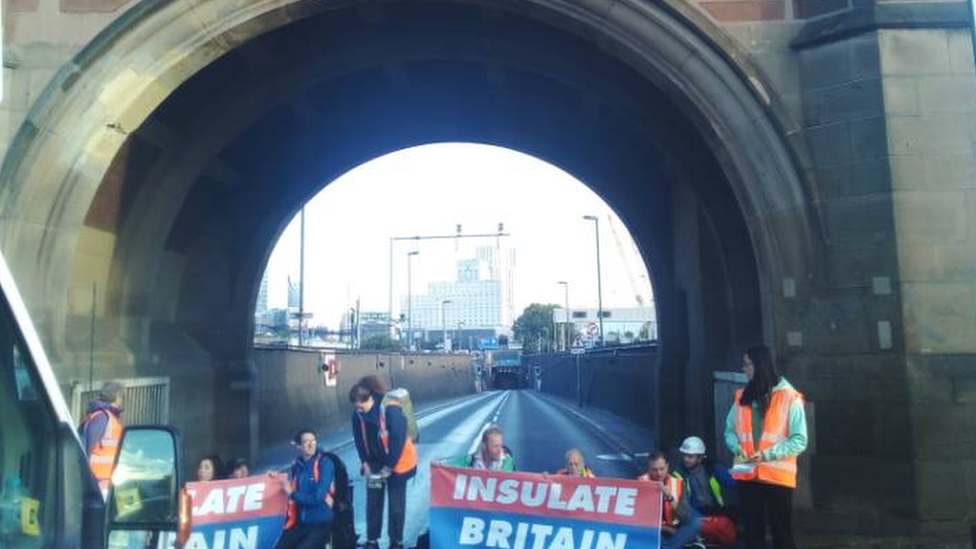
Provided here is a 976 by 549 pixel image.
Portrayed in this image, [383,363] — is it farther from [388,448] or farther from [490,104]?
[388,448]

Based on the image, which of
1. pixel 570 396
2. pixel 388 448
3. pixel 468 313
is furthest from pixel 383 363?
pixel 468 313

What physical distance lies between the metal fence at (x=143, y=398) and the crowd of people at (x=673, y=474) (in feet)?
8.43

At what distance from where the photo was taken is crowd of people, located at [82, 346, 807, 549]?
251 inches

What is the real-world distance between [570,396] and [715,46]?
34.9m

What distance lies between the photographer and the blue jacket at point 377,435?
737cm

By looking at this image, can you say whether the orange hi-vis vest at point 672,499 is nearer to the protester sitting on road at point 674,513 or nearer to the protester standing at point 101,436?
the protester sitting on road at point 674,513

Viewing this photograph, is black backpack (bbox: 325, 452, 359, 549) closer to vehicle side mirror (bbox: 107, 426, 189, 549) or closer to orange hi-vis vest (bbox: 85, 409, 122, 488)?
orange hi-vis vest (bbox: 85, 409, 122, 488)

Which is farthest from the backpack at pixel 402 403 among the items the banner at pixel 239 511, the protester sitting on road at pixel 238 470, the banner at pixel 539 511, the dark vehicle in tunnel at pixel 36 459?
the dark vehicle in tunnel at pixel 36 459

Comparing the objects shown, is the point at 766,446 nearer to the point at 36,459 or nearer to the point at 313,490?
the point at 313,490

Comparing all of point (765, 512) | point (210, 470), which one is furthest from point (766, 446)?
point (210, 470)

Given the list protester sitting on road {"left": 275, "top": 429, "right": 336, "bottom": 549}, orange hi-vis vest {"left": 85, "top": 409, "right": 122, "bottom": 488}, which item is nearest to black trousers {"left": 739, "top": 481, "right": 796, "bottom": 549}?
protester sitting on road {"left": 275, "top": 429, "right": 336, "bottom": 549}

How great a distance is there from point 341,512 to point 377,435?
0.89 meters

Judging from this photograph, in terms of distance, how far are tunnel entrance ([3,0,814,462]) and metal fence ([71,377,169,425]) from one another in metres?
0.25

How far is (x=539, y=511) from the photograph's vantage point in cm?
623
